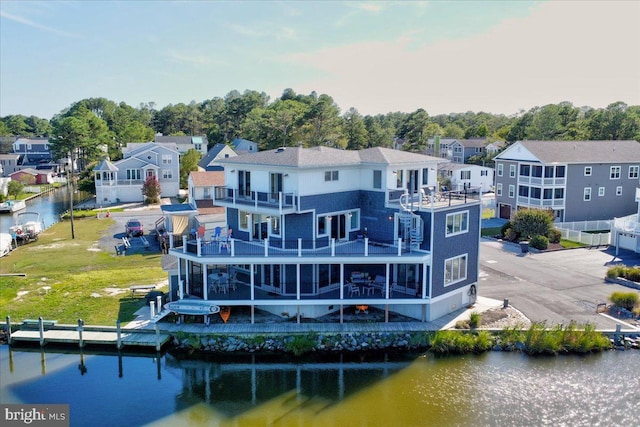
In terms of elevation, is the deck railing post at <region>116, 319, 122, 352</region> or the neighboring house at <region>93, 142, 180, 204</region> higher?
the neighboring house at <region>93, 142, 180, 204</region>

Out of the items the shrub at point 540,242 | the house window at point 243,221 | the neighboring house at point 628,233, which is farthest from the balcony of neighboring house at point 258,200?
the neighboring house at point 628,233

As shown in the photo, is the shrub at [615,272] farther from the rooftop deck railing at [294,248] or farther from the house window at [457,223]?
the rooftop deck railing at [294,248]

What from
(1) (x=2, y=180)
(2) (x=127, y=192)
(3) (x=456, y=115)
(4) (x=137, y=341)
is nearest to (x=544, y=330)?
(4) (x=137, y=341)

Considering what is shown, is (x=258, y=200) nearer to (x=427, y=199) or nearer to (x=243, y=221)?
(x=243, y=221)

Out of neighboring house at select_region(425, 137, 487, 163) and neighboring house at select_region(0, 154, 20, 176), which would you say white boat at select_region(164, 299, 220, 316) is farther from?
neighboring house at select_region(0, 154, 20, 176)

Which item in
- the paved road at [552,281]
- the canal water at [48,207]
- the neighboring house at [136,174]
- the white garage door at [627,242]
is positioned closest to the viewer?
the paved road at [552,281]

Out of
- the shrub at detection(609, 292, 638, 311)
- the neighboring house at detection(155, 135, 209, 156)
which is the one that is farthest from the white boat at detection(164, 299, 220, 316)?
the neighboring house at detection(155, 135, 209, 156)
